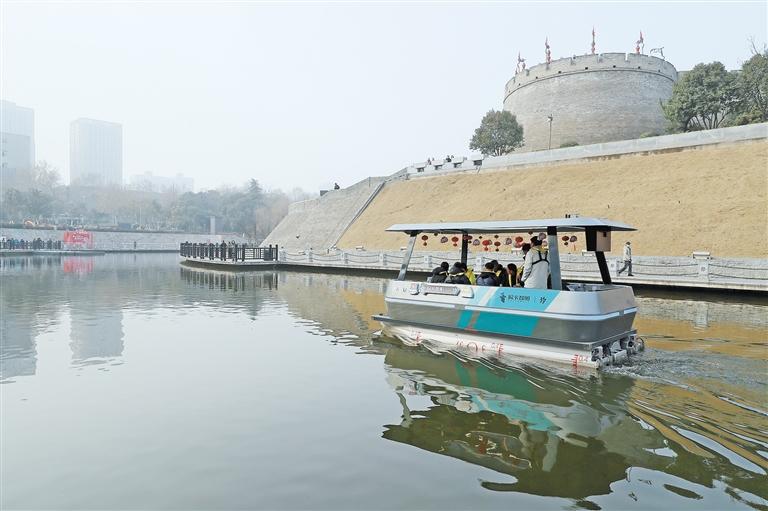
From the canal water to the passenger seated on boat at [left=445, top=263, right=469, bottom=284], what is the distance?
1736mm

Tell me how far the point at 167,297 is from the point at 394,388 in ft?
47.4

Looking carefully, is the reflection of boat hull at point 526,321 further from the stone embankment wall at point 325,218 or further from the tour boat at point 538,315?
the stone embankment wall at point 325,218

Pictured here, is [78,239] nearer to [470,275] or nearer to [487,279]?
[470,275]

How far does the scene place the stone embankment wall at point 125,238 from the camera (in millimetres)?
70688

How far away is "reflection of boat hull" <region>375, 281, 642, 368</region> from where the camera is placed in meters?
8.47

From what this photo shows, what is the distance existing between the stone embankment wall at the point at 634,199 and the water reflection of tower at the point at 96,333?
22.4 m

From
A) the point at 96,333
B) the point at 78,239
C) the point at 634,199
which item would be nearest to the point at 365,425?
the point at 96,333

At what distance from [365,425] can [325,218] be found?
4410 cm

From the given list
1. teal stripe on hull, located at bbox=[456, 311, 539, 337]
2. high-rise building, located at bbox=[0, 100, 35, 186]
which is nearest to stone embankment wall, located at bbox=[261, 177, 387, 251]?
teal stripe on hull, located at bbox=[456, 311, 539, 337]

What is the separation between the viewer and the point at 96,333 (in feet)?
39.0

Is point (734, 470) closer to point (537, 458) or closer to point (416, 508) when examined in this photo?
point (537, 458)

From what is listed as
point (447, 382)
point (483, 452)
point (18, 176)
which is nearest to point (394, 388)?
point (447, 382)

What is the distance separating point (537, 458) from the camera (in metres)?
5.20

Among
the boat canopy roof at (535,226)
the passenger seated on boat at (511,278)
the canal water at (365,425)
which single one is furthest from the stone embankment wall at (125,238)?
the passenger seated on boat at (511,278)
